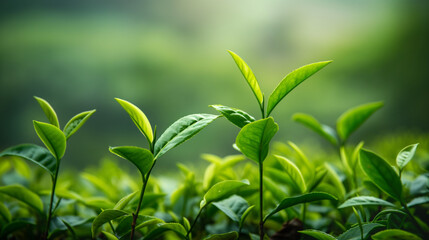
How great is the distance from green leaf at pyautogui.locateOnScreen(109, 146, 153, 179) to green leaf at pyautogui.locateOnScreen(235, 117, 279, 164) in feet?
0.38

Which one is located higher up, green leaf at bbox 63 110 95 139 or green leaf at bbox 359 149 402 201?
green leaf at bbox 63 110 95 139

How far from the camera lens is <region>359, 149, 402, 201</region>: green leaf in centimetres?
39

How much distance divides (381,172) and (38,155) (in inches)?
19.8

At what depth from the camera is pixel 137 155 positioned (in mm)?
371

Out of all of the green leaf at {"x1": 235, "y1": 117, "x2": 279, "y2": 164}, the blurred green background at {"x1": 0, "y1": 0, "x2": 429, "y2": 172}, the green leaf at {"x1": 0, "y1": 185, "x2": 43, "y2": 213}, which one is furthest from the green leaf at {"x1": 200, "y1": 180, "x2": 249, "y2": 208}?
the blurred green background at {"x1": 0, "y1": 0, "x2": 429, "y2": 172}

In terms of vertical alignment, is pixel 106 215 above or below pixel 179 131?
below

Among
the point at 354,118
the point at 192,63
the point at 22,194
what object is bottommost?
the point at 192,63

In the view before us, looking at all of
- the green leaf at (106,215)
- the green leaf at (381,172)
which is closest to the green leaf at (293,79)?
the green leaf at (381,172)

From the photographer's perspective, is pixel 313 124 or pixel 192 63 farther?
pixel 192 63

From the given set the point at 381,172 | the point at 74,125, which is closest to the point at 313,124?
the point at 381,172

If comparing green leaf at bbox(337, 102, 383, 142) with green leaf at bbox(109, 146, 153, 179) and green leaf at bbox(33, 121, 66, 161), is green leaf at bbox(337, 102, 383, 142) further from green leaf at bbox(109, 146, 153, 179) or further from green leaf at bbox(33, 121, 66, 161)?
green leaf at bbox(33, 121, 66, 161)

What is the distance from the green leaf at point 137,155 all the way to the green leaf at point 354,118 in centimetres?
36

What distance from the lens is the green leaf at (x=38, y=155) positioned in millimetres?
451

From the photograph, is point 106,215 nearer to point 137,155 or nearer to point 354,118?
point 137,155
